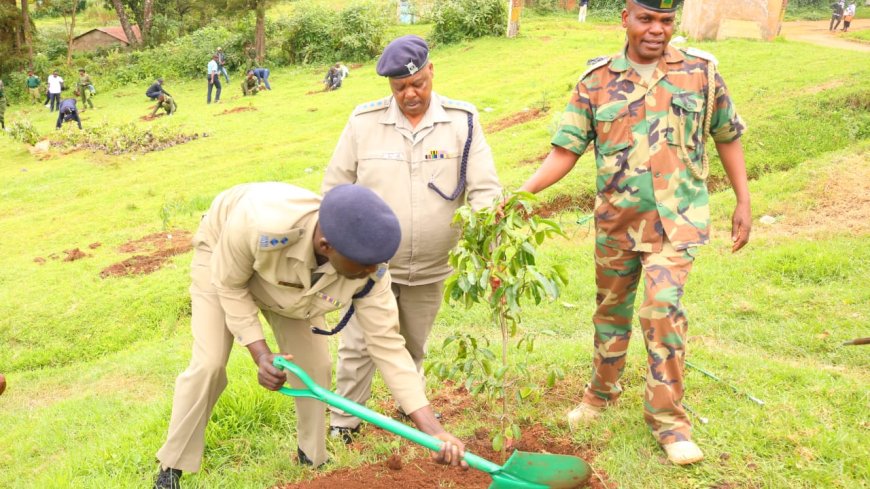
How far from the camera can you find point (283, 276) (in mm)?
3125

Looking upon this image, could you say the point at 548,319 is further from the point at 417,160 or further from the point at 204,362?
the point at 204,362

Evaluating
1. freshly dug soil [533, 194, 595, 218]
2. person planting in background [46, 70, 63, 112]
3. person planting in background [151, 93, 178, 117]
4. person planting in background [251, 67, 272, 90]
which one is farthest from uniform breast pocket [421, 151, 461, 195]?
person planting in background [46, 70, 63, 112]

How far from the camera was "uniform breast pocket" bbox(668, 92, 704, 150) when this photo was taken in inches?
126

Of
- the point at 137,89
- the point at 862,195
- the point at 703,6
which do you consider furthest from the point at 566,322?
the point at 137,89

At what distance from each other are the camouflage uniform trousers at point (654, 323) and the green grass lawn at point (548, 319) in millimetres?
244

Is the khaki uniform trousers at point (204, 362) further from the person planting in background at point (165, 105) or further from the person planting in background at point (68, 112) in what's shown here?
the person planting in background at point (165, 105)

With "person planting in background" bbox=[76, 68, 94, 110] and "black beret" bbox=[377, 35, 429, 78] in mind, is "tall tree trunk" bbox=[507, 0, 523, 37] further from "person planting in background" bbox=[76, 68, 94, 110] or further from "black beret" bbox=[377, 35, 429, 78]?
"black beret" bbox=[377, 35, 429, 78]

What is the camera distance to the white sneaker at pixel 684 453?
127 inches

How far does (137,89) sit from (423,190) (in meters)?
27.0

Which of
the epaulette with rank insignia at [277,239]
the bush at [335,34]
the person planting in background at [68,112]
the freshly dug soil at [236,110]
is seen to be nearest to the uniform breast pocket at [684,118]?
the epaulette with rank insignia at [277,239]

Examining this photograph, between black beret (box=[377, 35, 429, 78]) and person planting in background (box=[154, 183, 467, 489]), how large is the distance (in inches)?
33.4

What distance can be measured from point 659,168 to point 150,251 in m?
8.17

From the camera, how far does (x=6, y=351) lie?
25.0ft

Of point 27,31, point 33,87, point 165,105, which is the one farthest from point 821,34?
point 27,31
